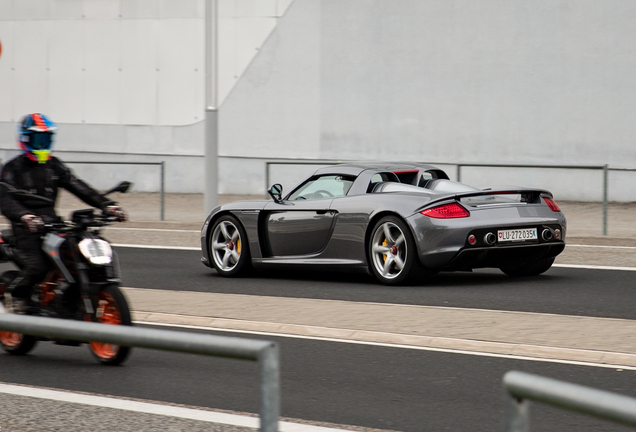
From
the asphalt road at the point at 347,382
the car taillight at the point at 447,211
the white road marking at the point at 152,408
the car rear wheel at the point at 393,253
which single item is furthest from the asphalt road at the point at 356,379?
the car taillight at the point at 447,211

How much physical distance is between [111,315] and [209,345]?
12.9 ft

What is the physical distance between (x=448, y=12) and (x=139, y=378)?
62.5 feet

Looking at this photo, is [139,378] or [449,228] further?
[449,228]

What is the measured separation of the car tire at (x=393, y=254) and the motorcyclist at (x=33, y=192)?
3.91 m

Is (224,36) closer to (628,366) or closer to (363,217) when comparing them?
(363,217)

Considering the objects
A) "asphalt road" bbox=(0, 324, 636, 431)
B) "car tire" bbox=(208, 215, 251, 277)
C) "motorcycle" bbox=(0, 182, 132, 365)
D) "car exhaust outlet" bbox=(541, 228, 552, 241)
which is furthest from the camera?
"car tire" bbox=(208, 215, 251, 277)

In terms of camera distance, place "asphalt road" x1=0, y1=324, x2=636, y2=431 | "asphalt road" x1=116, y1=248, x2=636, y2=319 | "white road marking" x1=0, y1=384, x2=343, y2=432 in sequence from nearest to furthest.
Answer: "white road marking" x1=0, y1=384, x2=343, y2=432 → "asphalt road" x1=0, y1=324, x2=636, y2=431 → "asphalt road" x1=116, y1=248, x2=636, y2=319

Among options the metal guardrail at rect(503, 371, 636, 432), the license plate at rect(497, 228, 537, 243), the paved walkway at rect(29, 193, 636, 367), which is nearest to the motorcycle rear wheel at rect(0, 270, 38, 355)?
the paved walkway at rect(29, 193, 636, 367)

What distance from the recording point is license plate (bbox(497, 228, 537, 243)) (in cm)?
1066

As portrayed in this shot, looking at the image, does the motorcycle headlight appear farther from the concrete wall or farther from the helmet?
the concrete wall

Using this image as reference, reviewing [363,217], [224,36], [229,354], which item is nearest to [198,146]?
[224,36]

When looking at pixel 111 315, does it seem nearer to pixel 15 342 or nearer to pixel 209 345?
pixel 15 342

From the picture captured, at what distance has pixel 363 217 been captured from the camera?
11.0 meters

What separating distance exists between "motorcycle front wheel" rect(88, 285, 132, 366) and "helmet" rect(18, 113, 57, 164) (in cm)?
110
